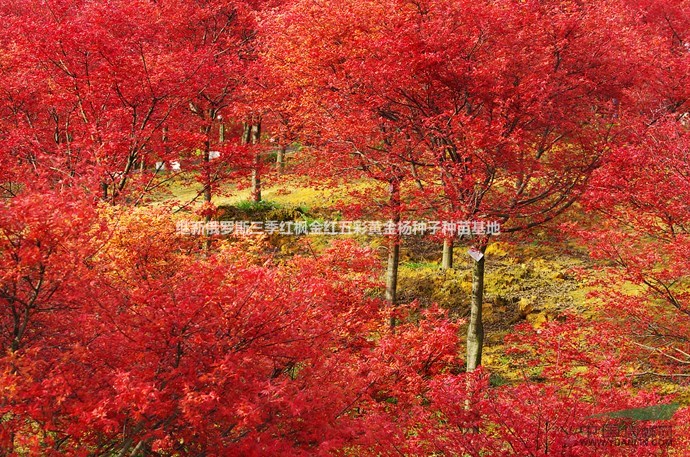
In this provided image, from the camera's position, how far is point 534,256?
70.8 ft

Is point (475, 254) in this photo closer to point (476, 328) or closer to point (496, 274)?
point (476, 328)

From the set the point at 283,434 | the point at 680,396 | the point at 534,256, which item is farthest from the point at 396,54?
the point at 534,256

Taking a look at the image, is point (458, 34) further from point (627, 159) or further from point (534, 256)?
point (534, 256)

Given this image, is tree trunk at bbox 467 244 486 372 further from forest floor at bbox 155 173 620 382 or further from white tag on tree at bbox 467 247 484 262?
forest floor at bbox 155 173 620 382

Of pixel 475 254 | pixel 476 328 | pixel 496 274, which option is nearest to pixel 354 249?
pixel 475 254

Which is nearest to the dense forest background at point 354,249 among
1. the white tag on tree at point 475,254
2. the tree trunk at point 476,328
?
the tree trunk at point 476,328

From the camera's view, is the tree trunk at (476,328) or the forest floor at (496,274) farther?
the forest floor at (496,274)

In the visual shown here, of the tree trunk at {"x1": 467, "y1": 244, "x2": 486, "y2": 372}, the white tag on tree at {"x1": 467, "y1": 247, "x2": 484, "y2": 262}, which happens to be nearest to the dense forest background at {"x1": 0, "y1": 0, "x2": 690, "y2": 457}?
the tree trunk at {"x1": 467, "y1": 244, "x2": 486, "y2": 372}

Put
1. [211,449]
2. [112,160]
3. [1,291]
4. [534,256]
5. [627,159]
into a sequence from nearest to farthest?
1. [1,291]
2. [211,449]
3. [627,159]
4. [112,160]
5. [534,256]

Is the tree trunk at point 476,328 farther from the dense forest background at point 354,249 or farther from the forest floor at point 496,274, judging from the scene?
the forest floor at point 496,274

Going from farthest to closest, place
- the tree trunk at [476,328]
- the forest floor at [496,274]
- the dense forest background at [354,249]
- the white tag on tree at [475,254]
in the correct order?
the forest floor at [496,274] → the tree trunk at [476,328] → the white tag on tree at [475,254] → the dense forest background at [354,249]

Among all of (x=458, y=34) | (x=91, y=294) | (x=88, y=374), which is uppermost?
(x=458, y=34)

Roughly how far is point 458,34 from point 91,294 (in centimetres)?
885

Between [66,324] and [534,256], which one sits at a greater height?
[66,324]
